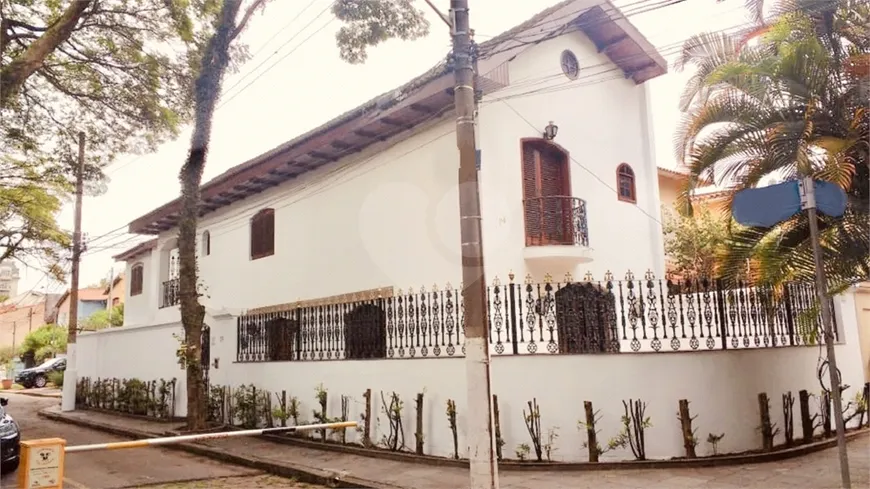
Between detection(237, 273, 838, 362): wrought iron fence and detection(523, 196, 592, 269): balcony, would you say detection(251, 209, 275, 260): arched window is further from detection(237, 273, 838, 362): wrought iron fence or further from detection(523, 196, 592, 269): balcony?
detection(523, 196, 592, 269): balcony

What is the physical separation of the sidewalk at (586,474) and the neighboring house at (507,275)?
1.81 ft

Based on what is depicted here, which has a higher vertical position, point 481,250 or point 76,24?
point 76,24

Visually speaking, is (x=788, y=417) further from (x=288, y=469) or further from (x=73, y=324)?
(x=73, y=324)

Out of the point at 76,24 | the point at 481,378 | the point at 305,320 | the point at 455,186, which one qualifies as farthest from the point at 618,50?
the point at 76,24

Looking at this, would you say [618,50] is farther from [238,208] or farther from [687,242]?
[238,208]

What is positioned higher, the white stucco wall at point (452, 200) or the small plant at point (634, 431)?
the white stucco wall at point (452, 200)

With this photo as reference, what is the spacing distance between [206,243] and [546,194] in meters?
10.6

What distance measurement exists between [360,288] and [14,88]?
21.8 ft

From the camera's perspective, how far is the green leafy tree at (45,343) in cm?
3603

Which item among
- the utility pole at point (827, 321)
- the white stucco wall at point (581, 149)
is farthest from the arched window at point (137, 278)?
the utility pole at point (827, 321)

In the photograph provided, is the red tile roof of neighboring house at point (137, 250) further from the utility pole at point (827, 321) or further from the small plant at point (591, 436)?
the utility pole at point (827, 321)

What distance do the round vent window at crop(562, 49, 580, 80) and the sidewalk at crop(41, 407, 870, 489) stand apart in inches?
308

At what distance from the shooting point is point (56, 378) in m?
28.7

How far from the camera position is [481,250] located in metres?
6.32
